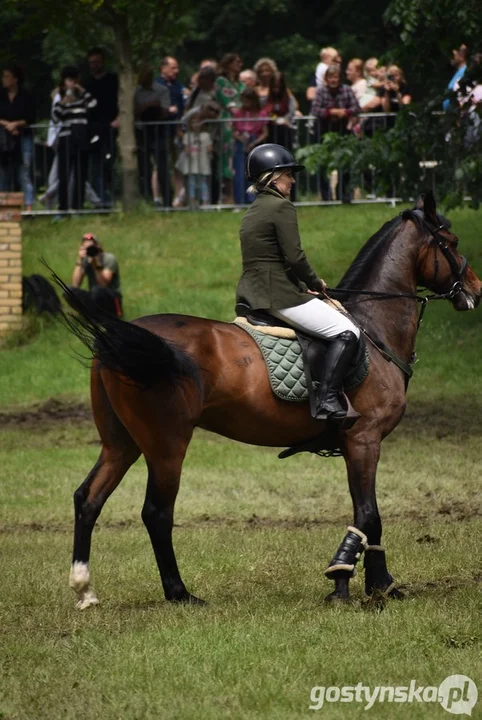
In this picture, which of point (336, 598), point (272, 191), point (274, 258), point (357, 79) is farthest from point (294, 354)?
point (357, 79)

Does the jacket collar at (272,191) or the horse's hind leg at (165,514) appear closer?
the horse's hind leg at (165,514)

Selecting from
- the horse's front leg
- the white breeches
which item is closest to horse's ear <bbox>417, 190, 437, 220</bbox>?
the white breeches

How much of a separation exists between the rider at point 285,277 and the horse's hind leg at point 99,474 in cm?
117

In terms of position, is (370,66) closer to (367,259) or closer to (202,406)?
(367,259)

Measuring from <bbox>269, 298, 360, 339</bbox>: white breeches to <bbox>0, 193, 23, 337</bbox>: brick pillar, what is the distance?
44.1ft

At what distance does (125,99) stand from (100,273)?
18.4 feet

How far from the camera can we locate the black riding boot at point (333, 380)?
9.87m

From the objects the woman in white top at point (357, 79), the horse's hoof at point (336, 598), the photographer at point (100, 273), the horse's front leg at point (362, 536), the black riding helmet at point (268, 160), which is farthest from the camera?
the woman in white top at point (357, 79)

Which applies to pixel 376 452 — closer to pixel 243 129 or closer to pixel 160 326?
pixel 160 326

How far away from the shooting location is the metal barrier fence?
83.8ft

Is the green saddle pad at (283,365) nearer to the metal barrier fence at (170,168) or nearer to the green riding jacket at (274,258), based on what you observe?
the green riding jacket at (274,258)

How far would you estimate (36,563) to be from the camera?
1148 centimetres

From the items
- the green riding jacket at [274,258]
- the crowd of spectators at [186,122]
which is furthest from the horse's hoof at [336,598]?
the crowd of spectators at [186,122]

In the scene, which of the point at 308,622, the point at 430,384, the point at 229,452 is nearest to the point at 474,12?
the point at 430,384
